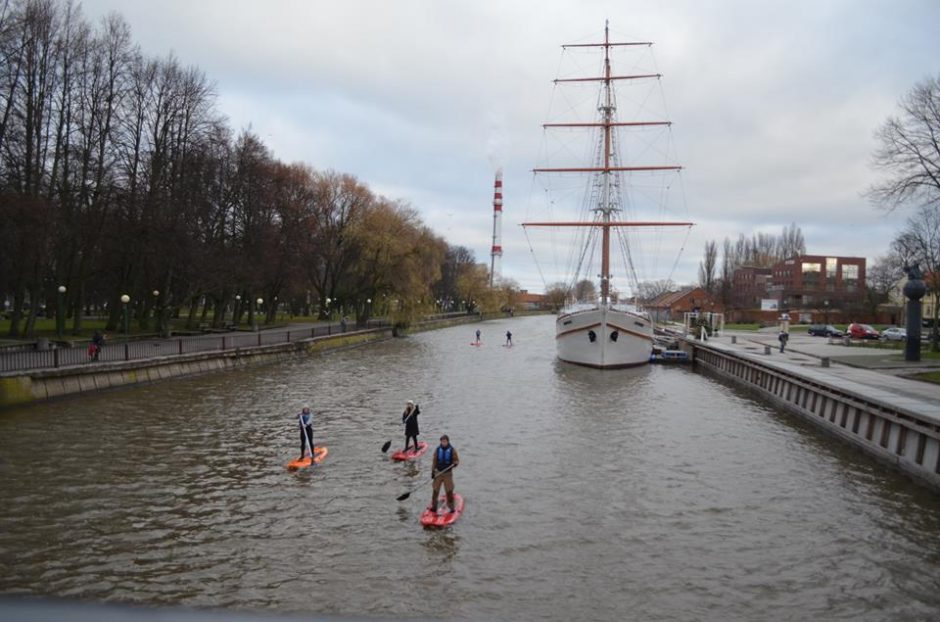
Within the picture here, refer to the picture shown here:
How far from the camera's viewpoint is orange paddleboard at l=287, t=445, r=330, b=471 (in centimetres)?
1776

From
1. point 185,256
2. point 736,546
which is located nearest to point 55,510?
point 736,546

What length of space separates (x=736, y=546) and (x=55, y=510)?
1339 cm

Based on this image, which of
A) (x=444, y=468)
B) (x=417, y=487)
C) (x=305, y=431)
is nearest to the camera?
(x=444, y=468)

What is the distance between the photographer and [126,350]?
31.1 m

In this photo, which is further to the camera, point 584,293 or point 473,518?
point 584,293

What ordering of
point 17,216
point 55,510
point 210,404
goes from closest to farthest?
point 55,510 < point 210,404 < point 17,216

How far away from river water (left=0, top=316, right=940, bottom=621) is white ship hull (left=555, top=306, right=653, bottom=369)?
65.0 ft

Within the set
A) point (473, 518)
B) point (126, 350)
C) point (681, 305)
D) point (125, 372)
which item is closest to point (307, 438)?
point (473, 518)

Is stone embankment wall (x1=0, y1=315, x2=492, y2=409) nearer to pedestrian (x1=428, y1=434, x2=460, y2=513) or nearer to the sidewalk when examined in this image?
pedestrian (x1=428, y1=434, x2=460, y2=513)

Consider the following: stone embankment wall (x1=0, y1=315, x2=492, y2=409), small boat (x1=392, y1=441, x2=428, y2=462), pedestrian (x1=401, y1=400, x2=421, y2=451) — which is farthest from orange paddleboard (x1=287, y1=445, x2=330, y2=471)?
stone embankment wall (x1=0, y1=315, x2=492, y2=409)

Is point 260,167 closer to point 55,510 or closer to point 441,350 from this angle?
point 441,350

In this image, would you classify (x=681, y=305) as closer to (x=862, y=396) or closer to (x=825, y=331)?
(x=825, y=331)

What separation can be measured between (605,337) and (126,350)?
29204mm

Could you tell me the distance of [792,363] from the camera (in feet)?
122
